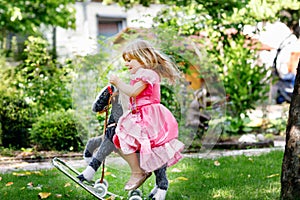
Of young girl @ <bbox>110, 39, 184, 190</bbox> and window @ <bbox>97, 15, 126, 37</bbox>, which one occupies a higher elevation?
window @ <bbox>97, 15, 126, 37</bbox>

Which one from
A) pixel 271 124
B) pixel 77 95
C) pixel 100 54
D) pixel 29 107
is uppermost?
pixel 100 54

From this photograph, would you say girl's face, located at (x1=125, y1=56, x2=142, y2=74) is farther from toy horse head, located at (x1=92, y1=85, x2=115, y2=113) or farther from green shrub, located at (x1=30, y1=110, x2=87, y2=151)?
green shrub, located at (x1=30, y1=110, x2=87, y2=151)

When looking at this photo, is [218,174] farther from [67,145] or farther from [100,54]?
[67,145]

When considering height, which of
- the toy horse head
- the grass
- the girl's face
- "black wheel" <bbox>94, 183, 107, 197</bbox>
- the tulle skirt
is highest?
the girl's face

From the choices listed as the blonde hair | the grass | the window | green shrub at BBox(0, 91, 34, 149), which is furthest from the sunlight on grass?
the window

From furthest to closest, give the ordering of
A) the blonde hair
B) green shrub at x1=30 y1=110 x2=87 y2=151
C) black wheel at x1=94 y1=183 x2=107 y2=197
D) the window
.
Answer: the window < green shrub at x1=30 y1=110 x2=87 y2=151 < black wheel at x1=94 y1=183 x2=107 y2=197 < the blonde hair

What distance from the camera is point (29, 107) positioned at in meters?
7.28

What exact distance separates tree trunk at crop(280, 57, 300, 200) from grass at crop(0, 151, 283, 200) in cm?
45

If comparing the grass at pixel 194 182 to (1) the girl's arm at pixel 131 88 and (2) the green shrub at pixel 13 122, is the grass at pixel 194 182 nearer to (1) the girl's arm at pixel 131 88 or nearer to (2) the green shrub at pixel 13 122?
(1) the girl's arm at pixel 131 88

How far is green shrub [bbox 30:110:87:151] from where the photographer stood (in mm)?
6730

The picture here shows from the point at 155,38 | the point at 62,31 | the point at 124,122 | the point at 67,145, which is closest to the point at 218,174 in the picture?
the point at 155,38

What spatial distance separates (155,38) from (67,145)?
108 inches

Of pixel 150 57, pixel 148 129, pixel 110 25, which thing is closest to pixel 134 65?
pixel 150 57

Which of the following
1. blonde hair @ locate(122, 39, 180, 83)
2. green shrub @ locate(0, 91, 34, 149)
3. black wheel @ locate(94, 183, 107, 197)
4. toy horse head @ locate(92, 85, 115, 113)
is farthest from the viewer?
green shrub @ locate(0, 91, 34, 149)
